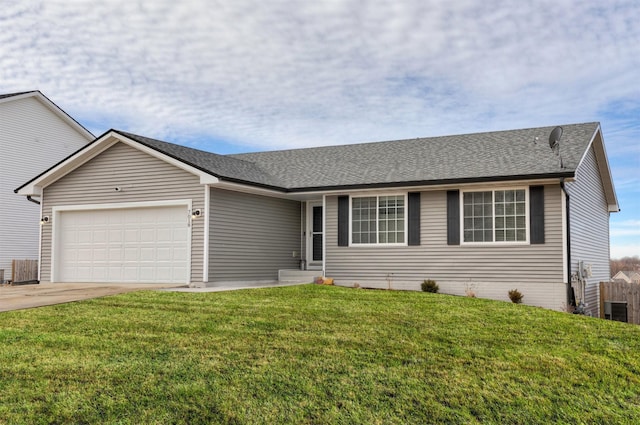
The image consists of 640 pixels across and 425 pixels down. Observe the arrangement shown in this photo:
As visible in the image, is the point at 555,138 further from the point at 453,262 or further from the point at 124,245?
the point at 124,245

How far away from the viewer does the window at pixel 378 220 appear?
54.0ft

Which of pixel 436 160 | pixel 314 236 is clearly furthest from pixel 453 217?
pixel 314 236

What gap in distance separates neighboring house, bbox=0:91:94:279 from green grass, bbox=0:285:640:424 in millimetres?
14139

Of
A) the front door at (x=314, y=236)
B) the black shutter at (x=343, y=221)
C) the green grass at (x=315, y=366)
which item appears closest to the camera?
the green grass at (x=315, y=366)

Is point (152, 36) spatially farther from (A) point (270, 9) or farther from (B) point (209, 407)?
(B) point (209, 407)

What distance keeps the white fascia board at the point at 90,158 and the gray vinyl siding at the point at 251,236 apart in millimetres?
783

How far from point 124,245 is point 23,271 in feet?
21.0

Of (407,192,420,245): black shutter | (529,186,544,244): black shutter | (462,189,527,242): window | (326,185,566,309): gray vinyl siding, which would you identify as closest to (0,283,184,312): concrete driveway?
(326,185,566,309): gray vinyl siding

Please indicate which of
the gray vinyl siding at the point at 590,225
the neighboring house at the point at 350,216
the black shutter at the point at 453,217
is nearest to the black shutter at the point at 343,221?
the neighboring house at the point at 350,216

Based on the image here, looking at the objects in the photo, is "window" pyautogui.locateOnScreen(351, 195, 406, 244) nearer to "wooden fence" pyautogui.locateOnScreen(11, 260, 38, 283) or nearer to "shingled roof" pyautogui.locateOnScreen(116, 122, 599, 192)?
"shingled roof" pyautogui.locateOnScreen(116, 122, 599, 192)

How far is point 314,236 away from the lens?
1900 cm

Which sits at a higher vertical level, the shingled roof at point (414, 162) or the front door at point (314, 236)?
the shingled roof at point (414, 162)

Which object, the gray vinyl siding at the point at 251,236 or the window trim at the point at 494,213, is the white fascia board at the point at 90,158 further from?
the window trim at the point at 494,213

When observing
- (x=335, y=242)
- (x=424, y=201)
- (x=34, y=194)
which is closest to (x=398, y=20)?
(x=424, y=201)
